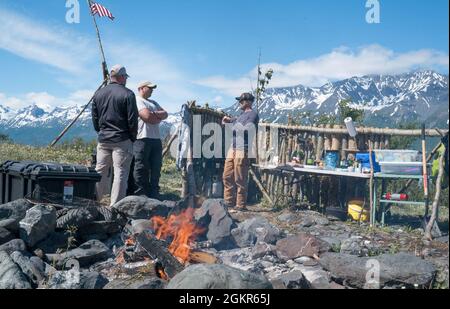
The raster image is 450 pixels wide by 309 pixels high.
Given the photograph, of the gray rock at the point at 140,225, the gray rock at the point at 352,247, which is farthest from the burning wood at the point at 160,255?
the gray rock at the point at 352,247

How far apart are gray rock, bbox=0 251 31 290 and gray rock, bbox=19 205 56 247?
528mm

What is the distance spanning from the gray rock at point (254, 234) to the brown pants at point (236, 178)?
7.36 ft

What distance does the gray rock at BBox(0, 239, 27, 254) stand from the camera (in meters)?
3.97

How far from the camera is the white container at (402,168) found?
622 cm

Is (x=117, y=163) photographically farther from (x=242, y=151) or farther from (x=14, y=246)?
(x=242, y=151)

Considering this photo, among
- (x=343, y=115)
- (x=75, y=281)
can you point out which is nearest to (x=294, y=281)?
(x=75, y=281)

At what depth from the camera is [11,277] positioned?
3.42 metres

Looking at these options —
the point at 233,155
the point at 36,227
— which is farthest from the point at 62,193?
the point at 233,155

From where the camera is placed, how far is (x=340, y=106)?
1274 cm

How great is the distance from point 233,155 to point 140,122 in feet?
6.94

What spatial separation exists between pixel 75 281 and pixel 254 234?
7.65 feet

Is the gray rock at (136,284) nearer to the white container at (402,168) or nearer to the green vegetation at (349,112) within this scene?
the white container at (402,168)

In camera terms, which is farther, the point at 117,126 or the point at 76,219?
the point at 117,126

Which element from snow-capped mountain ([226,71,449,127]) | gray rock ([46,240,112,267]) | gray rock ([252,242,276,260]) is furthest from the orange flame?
snow-capped mountain ([226,71,449,127])
